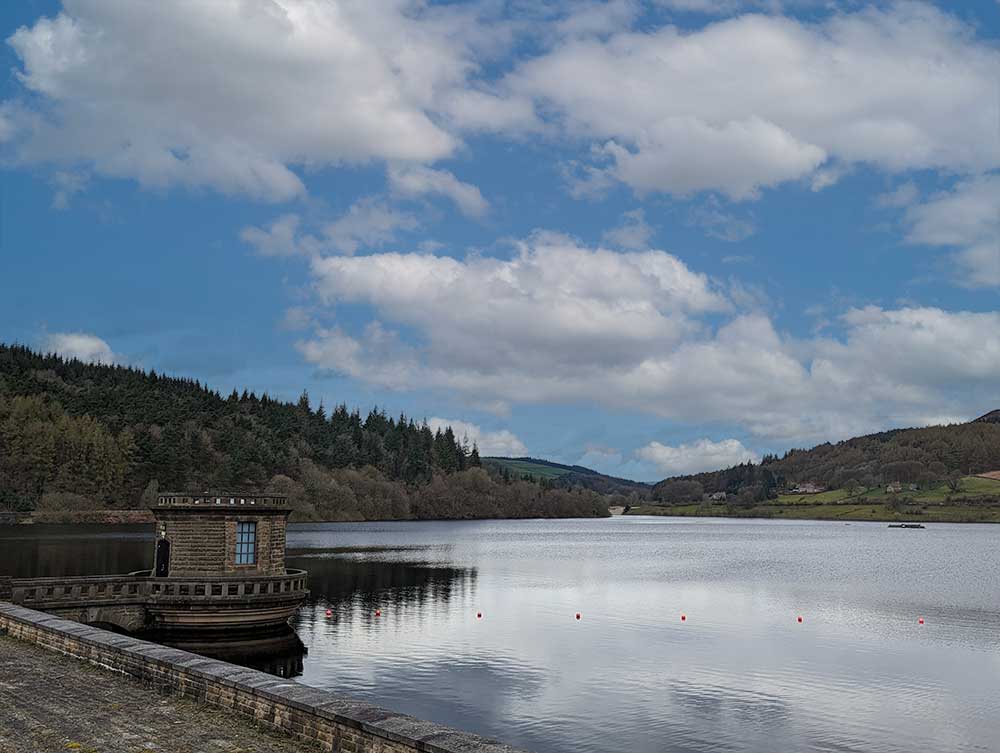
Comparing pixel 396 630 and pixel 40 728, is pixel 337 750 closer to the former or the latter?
pixel 40 728

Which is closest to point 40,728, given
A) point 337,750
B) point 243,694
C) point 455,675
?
point 243,694

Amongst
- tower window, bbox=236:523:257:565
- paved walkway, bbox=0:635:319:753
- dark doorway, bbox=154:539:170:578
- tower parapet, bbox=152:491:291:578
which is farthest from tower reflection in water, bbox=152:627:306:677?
paved walkway, bbox=0:635:319:753

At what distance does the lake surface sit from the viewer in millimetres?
32094

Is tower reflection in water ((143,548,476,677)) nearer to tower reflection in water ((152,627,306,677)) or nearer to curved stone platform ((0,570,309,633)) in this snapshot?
tower reflection in water ((152,627,306,677))

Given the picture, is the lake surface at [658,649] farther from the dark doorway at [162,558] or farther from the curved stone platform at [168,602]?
the dark doorway at [162,558]

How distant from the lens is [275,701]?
1841 cm

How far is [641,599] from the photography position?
69500 millimetres

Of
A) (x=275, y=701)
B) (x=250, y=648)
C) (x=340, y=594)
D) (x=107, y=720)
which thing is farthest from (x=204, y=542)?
(x=275, y=701)

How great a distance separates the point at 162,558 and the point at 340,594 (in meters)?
21.1

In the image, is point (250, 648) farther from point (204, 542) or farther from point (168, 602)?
point (204, 542)

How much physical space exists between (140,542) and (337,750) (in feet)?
343

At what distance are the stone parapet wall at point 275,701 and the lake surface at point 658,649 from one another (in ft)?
39.8

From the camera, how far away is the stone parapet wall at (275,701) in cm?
1577

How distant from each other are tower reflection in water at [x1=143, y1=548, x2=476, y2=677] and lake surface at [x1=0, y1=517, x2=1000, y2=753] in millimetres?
387
